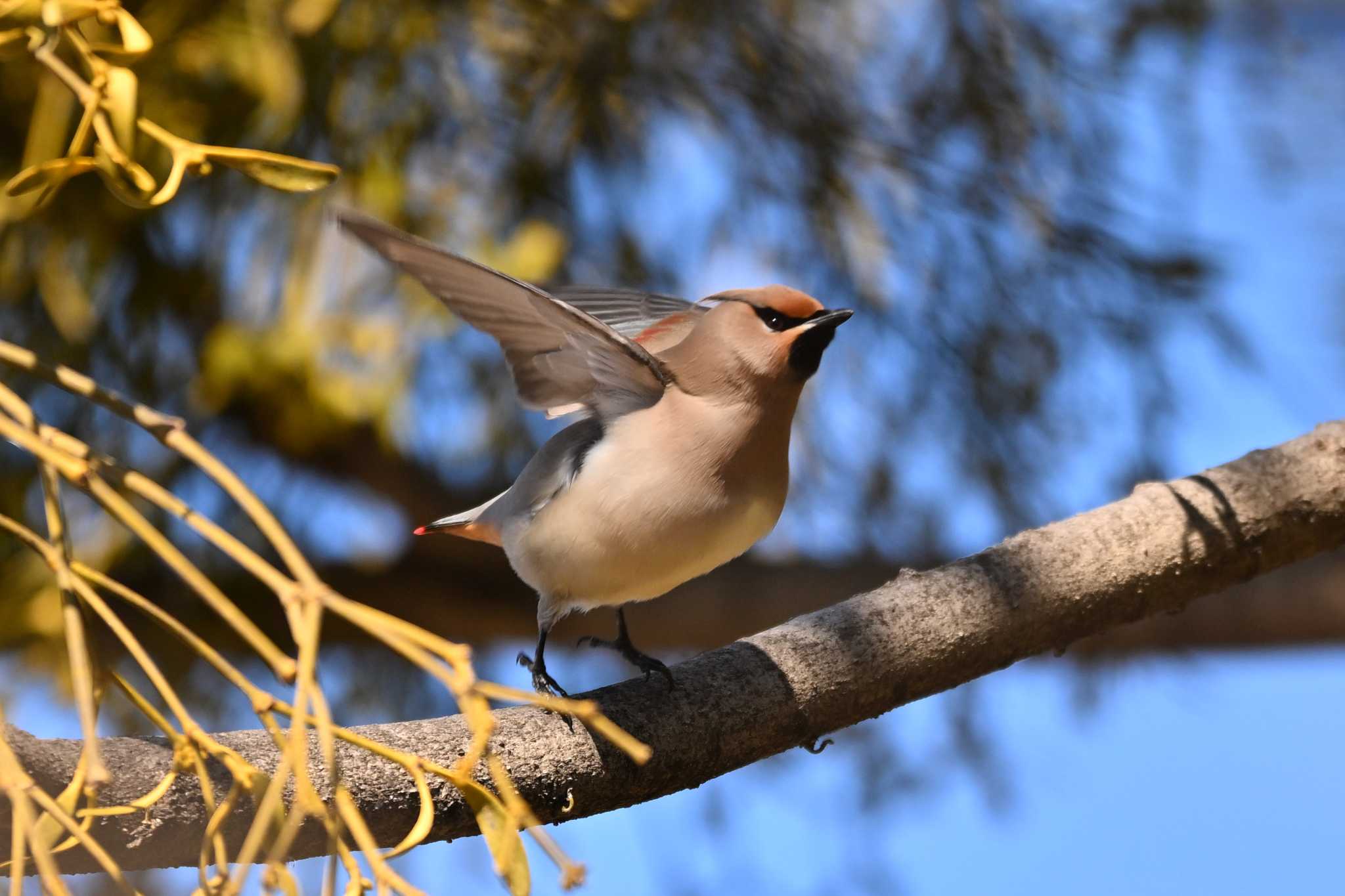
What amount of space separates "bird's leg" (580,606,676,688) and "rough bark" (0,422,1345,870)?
0.02 meters

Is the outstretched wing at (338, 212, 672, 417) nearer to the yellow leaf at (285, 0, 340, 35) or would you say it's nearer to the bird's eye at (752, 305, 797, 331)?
the bird's eye at (752, 305, 797, 331)

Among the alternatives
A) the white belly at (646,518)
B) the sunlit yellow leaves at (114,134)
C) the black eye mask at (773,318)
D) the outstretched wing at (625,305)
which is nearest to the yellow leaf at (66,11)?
the sunlit yellow leaves at (114,134)

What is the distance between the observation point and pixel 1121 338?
2.67m

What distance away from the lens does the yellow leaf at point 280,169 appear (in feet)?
2.34

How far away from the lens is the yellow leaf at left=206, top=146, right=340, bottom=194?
712mm

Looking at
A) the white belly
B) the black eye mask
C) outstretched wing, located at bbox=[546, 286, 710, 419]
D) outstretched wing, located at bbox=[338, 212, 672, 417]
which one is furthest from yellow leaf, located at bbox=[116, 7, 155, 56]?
outstretched wing, located at bbox=[546, 286, 710, 419]

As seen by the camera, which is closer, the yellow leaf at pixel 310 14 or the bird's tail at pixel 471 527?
the bird's tail at pixel 471 527

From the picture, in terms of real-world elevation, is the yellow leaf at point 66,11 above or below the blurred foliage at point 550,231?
below

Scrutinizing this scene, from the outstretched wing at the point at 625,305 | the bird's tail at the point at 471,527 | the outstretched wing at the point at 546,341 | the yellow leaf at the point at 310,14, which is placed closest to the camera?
the outstretched wing at the point at 546,341

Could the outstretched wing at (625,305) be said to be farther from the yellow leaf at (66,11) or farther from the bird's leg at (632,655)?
the yellow leaf at (66,11)

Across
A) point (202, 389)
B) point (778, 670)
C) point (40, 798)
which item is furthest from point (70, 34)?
point (202, 389)

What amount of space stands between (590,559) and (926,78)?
1.74 m

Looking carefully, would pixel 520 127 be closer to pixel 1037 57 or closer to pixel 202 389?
pixel 202 389

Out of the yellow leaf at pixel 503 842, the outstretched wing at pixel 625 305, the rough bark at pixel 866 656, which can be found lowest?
the yellow leaf at pixel 503 842
